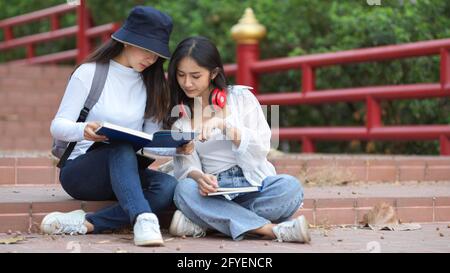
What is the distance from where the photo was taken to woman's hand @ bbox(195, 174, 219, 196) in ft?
13.9

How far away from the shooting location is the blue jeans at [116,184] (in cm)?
411

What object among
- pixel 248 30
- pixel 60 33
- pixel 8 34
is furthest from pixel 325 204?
pixel 8 34

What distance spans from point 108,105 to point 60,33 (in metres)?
8.52

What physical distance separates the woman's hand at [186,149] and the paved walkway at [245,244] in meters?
0.41

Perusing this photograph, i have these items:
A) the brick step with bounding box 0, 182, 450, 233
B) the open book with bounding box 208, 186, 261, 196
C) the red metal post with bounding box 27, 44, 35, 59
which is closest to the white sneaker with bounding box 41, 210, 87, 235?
the brick step with bounding box 0, 182, 450, 233

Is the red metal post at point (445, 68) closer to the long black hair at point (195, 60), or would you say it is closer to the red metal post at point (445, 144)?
the red metal post at point (445, 144)

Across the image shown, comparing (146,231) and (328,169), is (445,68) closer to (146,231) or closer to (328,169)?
(328,169)

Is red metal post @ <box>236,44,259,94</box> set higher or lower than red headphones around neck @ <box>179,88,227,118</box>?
higher

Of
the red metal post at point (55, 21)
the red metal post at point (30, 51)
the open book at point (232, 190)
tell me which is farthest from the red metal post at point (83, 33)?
the open book at point (232, 190)

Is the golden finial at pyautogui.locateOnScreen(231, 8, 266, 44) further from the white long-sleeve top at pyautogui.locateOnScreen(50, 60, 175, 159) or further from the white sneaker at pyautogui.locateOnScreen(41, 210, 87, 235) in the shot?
the white sneaker at pyautogui.locateOnScreen(41, 210, 87, 235)

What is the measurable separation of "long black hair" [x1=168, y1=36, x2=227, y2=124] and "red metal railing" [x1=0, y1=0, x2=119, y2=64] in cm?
617

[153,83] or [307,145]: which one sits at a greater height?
[153,83]

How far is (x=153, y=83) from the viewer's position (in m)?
4.48

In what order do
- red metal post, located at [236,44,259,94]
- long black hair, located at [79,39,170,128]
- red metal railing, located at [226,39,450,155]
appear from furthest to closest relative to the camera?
1. red metal post, located at [236,44,259,94]
2. red metal railing, located at [226,39,450,155]
3. long black hair, located at [79,39,170,128]
